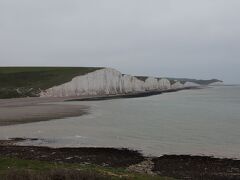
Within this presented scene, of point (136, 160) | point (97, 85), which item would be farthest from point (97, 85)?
point (136, 160)

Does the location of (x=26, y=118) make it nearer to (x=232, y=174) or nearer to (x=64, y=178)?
(x=232, y=174)

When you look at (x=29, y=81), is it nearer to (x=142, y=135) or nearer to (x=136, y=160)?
(x=142, y=135)

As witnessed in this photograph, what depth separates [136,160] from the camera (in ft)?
70.4

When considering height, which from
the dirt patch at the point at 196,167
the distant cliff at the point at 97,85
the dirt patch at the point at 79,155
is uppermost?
the distant cliff at the point at 97,85

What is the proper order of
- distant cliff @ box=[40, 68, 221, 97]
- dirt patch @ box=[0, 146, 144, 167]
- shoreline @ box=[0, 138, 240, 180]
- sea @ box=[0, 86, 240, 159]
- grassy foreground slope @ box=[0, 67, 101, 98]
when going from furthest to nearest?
distant cliff @ box=[40, 68, 221, 97] → grassy foreground slope @ box=[0, 67, 101, 98] → sea @ box=[0, 86, 240, 159] → dirt patch @ box=[0, 146, 144, 167] → shoreline @ box=[0, 138, 240, 180]

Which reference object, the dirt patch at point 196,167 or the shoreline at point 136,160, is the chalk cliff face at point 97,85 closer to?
the shoreline at point 136,160

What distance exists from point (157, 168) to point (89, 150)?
6174 mm

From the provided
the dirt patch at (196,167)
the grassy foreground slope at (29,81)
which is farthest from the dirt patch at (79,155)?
the grassy foreground slope at (29,81)

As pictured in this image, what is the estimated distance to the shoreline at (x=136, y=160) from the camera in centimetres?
1859

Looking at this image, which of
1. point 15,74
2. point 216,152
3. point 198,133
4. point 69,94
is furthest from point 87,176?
point 15,74

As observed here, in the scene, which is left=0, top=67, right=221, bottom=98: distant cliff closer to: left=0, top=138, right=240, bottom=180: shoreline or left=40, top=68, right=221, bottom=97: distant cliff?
left=40, top=68, right=221, bottom=97: distant cliff

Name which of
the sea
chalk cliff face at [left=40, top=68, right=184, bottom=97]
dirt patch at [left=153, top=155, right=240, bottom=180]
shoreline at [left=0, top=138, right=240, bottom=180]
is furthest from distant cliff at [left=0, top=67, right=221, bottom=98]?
dirt patch at [left=153, top=155, right=240, bottom=180]

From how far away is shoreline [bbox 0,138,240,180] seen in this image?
18594 mm

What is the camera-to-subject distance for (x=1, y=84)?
84.8m
